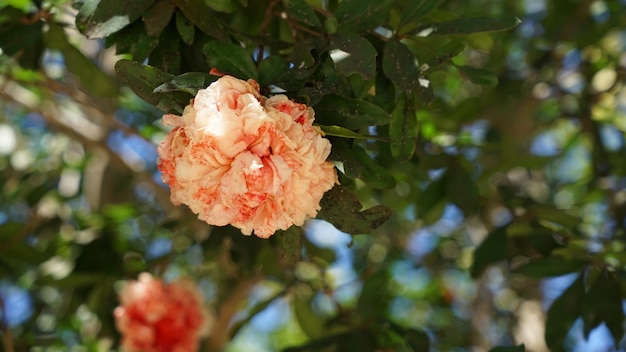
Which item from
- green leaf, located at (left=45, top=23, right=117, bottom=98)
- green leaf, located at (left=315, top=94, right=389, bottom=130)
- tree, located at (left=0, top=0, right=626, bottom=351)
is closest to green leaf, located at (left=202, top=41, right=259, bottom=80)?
tree, located at (left=0, top=0, right=626, bottom=351)

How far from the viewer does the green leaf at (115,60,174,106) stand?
115cm

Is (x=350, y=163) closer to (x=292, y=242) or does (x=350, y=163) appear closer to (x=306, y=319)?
(x=292, y=242)

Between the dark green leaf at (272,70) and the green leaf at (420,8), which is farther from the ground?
the dark green leaf at (272,70)

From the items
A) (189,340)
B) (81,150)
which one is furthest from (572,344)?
(81,150)

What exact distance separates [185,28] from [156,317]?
1.23 metres

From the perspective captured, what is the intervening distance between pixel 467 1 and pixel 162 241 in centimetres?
169

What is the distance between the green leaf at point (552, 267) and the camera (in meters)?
1.74

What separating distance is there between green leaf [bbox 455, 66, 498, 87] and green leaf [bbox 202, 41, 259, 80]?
465mm

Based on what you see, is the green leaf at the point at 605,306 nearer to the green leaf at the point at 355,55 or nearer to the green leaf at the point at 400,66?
the green leaf at the point at 400,66

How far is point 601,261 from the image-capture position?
5.72 ft

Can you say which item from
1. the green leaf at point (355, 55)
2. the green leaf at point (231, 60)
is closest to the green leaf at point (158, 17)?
the green leaf at point (231, 60)

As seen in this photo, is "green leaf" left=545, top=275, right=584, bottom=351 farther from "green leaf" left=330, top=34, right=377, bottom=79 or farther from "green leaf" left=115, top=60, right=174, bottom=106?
"green leaf" left=115, top=60, right=174, bottom=106

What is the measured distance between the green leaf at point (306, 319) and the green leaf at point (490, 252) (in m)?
0.53

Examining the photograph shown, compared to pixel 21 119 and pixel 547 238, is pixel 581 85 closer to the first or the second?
pixel 547 238
